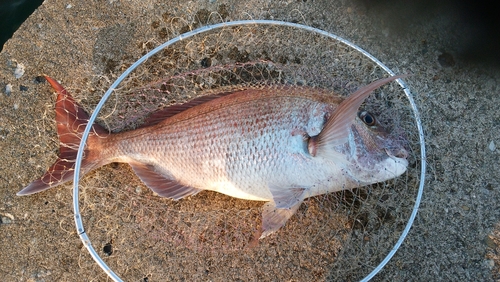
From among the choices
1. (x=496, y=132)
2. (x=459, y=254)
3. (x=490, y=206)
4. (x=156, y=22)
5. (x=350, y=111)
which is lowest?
(x=459, y=254)

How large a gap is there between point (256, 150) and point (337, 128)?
471 millimetres

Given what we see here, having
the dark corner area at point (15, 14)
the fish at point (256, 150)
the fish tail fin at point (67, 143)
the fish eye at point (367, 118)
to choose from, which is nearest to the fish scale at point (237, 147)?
the fish at point (256, 150)

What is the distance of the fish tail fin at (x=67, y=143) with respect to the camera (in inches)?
88.4

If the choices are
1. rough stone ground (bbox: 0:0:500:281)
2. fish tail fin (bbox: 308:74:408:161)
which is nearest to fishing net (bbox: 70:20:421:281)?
rough stone ground (bbox: 0:0:500:281)

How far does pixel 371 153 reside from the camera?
2053mm

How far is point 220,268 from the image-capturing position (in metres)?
2.36

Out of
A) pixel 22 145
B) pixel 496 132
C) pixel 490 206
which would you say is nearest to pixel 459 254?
pixel 490 206

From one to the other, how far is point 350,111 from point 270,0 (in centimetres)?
132

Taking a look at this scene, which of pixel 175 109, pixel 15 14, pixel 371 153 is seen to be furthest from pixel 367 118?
pixel 15 14

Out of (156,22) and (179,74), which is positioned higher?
(156,22)

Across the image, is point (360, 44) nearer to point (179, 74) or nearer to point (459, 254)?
point (179, 74)

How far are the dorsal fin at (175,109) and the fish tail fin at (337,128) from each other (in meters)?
0.63

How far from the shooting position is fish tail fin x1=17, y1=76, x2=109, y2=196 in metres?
2.25

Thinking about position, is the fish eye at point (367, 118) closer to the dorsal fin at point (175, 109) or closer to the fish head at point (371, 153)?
the fish head at point (371, 153)
